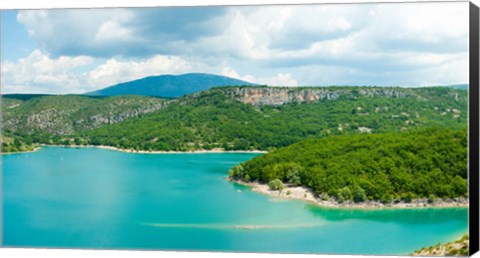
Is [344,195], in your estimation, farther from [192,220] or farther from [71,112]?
[71,112]

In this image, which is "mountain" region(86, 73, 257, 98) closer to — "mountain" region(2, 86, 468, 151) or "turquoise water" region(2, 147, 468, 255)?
"mountain" region(2, 86, 468, 151)

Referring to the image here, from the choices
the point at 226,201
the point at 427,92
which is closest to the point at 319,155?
the point at 226,201

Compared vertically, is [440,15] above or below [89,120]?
above

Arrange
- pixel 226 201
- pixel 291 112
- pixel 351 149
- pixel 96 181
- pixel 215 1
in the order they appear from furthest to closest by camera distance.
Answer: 1. pixel 291 112
2. pixel 96 181
3. pixel 351 149
4. pixel 226 201
5. pixel 215 1

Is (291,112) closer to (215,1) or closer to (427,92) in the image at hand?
(427,92)

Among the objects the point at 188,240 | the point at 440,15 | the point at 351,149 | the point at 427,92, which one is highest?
the point at 440,15

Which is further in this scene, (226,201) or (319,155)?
(319,155)

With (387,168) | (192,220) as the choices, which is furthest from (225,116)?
(192,220)
